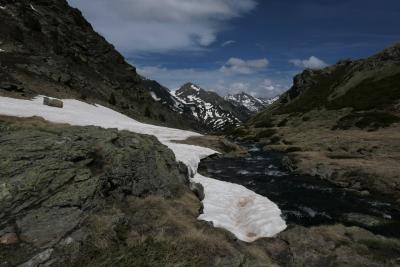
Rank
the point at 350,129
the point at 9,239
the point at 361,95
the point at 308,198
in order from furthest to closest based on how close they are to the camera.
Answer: the point at 361,95, the point at 350,129, the point at 308,198, the point at 9,239

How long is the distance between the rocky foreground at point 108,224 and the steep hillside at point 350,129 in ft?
65.8

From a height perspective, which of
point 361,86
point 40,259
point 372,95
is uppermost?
point 361,86

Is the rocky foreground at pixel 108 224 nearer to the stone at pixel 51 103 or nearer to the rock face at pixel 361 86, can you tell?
the stone at pixel 51 103

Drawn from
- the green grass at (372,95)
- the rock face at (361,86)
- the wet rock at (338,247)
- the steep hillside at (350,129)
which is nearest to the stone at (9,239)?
the wet rock at (338,247)

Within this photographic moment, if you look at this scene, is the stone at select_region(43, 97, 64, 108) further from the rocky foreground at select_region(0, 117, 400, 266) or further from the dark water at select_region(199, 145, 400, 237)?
the rocky foreground at select_region(0, 117, 400, 266)

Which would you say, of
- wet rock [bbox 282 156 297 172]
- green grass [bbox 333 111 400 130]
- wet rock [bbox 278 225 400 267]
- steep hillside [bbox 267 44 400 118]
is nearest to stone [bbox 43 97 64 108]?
wet rock [bbox 282 156 297 172]

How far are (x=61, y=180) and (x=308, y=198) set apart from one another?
80.7 feet

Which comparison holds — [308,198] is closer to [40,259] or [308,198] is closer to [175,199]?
[175,199]

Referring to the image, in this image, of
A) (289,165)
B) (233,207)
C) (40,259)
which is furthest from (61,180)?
(289,165)

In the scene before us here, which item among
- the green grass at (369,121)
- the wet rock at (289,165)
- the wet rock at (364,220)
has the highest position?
the green grass at (369,121)

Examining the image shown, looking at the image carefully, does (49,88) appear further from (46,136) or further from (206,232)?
(206,232)

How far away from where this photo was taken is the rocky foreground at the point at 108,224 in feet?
44.8

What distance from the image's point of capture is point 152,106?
127 m

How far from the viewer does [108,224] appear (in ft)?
51.0
